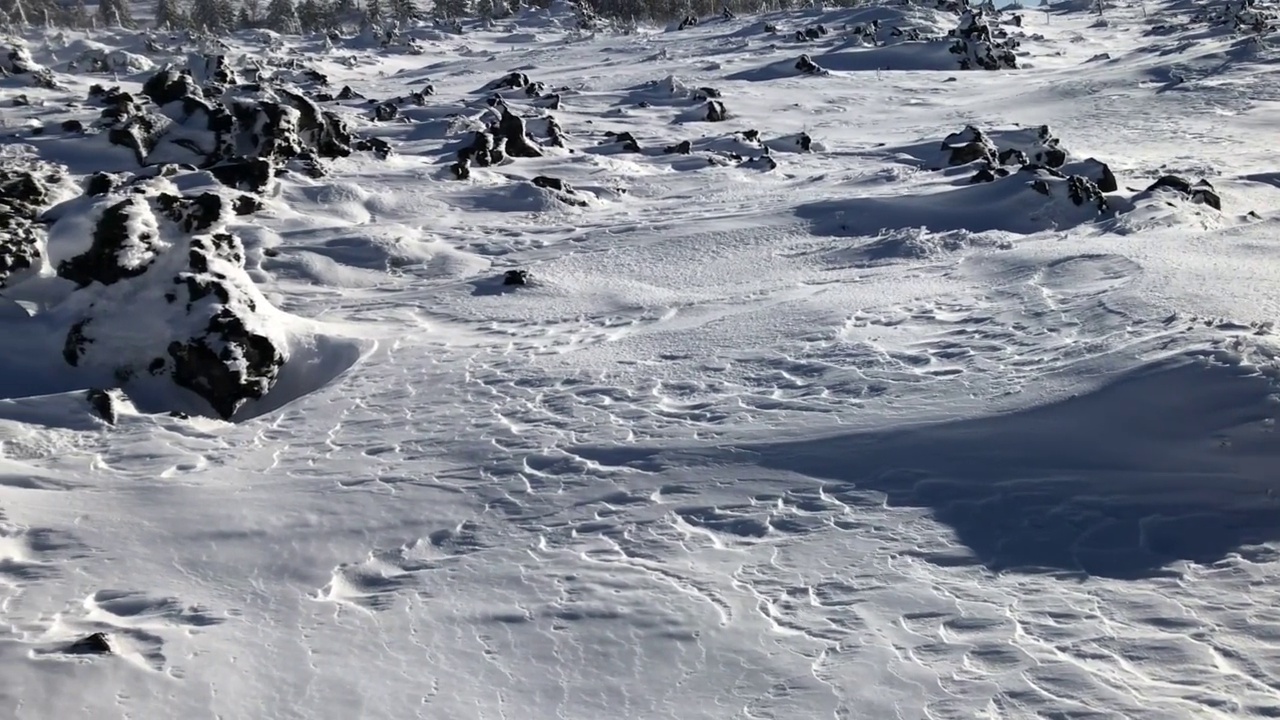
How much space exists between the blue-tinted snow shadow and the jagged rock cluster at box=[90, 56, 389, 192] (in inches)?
392

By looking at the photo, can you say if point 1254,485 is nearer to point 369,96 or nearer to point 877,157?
point 877,157

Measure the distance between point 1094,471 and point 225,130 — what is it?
12.9m

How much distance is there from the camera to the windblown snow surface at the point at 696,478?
4.16m

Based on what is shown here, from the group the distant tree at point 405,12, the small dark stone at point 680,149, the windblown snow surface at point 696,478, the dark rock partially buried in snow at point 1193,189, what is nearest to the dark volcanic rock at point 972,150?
the windblown snow surface at point 696,478

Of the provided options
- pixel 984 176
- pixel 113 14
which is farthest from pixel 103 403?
pixel 113 14

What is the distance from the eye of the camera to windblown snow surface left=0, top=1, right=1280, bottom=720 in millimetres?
4160

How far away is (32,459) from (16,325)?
2.56 m

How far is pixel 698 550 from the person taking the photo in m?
5.17

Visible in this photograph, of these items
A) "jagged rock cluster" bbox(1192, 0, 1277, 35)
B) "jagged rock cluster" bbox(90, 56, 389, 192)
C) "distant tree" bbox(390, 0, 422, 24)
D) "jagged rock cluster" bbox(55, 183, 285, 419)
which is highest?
"distant tree" bbox(390, 0, 422, 24)

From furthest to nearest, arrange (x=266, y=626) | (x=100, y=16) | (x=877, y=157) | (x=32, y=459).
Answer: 1. (x=100, y=16)
2. (x=877, y=157)
3. (x=32, y=459)
4. (x=266, y=626)

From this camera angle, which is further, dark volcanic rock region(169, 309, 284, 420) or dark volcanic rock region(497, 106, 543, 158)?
dark volcanic rock region(497, 106, 543, 158)

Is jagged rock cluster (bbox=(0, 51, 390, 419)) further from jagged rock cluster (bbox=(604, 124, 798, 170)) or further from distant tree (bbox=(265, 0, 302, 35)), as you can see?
distant tree (bbox=(265, 0, 302, 35))

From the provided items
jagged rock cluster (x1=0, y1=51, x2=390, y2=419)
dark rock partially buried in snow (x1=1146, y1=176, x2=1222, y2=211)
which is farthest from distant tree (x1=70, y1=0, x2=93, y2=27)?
dark rock partially buried in snow (x1=1146, y1=176, x2=1222, y2=211)

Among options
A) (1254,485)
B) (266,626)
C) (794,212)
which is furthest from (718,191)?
(266,626)
